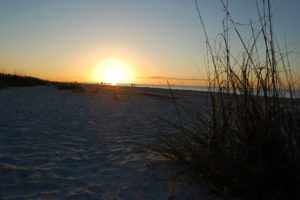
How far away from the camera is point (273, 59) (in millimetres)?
1385

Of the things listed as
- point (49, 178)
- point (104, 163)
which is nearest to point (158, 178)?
point (104, 163)

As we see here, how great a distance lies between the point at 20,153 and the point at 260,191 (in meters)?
2.23

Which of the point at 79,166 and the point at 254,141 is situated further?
the point at 79,166

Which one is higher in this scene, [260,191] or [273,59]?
[273,59]

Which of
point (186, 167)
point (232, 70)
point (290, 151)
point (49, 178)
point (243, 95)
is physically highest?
point (232, 70)

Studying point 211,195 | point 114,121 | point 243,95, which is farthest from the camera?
point 114,121

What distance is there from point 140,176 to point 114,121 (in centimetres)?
237

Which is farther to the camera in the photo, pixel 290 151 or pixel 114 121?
pixel 114 121

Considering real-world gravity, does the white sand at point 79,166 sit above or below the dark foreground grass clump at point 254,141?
below

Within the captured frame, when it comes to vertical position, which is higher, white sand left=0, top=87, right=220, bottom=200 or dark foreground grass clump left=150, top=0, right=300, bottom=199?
dark foreground grass clump left=150, top=0, right=300, bottom=199

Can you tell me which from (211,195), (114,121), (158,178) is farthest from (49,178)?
(114,121)

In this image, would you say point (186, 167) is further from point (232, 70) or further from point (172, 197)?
point (232, 70)

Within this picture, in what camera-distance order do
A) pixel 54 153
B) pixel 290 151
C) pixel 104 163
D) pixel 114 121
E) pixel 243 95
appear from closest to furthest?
pixel 290 151 < pixel 243 95 < pixel 104 163 < pixel 54 153 < pixel 114 121

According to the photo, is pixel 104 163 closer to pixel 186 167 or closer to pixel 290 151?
pixel 186 167
